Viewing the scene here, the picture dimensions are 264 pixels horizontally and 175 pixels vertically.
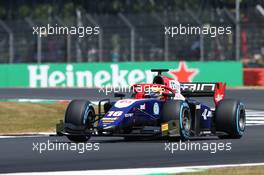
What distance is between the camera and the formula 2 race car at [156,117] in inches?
590

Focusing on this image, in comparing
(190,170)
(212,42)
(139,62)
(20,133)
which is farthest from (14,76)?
(190,170)

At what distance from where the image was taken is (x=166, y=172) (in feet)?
36.1

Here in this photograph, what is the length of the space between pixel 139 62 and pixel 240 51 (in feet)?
14.1

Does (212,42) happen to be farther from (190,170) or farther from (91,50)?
(190,170)

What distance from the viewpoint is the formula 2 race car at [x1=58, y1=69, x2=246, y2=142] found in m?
15.0

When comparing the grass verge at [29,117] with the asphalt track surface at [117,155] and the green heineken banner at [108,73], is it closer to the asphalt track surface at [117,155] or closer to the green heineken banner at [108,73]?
the asphalt track surface at [117,155]

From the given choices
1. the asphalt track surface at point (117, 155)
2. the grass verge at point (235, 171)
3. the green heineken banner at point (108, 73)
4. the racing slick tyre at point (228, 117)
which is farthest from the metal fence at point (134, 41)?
the grass verge at point (235, 171)

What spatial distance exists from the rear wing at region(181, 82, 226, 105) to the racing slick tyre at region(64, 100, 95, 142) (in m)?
2.38

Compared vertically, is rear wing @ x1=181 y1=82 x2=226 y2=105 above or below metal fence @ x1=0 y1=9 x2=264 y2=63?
below

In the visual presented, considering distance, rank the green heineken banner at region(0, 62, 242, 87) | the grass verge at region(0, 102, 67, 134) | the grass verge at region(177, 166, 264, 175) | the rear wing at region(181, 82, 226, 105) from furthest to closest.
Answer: the green heineken banner at region(0, 62, 242, 87) < the grass verge at region(0, 102, 67, 134) < the rear wing at region(181, 82, 226, 105) < the grass verge at region(177, 166, 264, 175)

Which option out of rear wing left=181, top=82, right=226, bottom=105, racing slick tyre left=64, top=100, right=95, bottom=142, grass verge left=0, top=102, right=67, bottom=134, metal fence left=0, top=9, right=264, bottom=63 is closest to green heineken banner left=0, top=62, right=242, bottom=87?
metal fence left=0, top=9, right=264, bottom=63

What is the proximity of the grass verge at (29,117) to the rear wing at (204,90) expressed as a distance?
349 centimetres

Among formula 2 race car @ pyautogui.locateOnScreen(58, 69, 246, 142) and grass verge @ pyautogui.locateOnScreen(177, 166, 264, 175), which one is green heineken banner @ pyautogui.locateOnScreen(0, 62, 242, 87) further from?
grass verge @ pyautogui.locateOnScreen(177, 166, 264, 175)

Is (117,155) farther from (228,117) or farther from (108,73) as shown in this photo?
(108,73)
